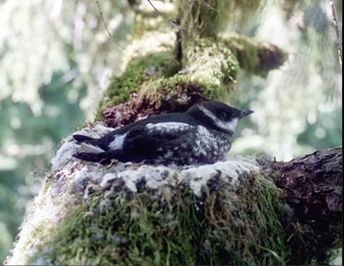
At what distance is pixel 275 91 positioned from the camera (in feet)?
15.0

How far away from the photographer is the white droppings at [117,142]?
9.07ft

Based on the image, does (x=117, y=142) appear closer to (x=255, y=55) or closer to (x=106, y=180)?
(x=106, y=180)

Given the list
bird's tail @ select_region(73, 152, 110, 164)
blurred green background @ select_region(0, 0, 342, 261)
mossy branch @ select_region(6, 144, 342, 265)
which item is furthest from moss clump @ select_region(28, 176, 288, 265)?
blurred green background @ select_region(0, 0, 342, 261)

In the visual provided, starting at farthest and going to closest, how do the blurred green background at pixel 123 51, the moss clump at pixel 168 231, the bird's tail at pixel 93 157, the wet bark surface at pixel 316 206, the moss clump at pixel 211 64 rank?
the blurred green background at pixel 123 51, the moss clump at pixel 211 64, the bird's tail at pixel 93 157, the wet bark surface at pixel 316 206, the moss clump at pixel 168 231

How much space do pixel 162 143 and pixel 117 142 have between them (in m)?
0.17

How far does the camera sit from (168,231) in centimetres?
230

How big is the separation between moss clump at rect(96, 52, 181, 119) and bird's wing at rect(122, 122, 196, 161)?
97cm

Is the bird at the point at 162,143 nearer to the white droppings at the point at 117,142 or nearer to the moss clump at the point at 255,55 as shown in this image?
the white droppings at the point at 117,142

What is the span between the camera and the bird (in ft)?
9.02

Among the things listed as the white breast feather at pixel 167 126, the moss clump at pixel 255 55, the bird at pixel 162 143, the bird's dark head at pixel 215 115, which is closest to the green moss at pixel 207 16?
the moss clump at pixel 255 55

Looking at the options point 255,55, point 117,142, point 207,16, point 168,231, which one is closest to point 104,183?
point 168,231

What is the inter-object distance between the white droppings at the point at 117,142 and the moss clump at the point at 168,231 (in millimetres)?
408

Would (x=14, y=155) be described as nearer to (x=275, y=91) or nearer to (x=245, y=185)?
(x=275, y=91)

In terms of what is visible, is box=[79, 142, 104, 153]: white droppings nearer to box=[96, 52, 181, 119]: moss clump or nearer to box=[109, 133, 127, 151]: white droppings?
box=[109, 133, 127, 151]: white droppings
